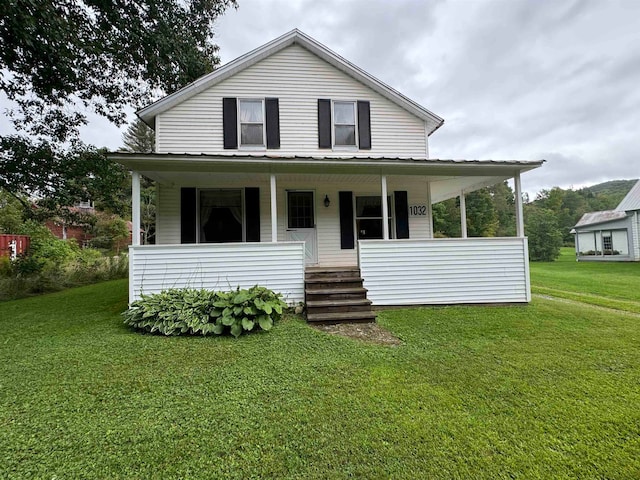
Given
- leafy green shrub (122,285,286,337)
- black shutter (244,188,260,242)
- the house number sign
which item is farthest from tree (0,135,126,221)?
the house number sign

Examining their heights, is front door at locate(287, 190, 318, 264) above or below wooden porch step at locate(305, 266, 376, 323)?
above

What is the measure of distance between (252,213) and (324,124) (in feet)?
10.8

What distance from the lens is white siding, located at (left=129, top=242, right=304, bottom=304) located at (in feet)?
18.9

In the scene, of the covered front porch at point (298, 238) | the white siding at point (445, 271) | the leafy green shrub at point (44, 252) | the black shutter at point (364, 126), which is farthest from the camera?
the leafy green shrub at point (44, 252)

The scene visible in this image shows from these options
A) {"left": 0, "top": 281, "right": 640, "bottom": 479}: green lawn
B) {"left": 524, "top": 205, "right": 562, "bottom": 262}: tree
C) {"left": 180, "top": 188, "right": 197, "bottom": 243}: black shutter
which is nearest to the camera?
{"left": 0, "top": 281, "right": 640, "bottom": 479}: green lawn

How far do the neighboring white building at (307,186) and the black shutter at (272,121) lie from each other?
0.03m

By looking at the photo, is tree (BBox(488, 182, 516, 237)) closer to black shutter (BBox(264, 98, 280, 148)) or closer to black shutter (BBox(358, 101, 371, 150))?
black shutter (BBox(358, 101, 371, 150))

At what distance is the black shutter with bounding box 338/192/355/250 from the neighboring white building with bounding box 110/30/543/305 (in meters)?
0.03

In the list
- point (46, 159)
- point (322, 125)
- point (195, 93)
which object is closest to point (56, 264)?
point (46, 159)

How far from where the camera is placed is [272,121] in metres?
7.98

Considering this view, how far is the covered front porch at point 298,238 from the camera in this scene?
231 inches

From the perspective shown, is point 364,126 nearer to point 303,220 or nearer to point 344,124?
point 344,124

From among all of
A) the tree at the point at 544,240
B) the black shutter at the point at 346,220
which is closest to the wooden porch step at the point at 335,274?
the black shutter at the point at 346,220

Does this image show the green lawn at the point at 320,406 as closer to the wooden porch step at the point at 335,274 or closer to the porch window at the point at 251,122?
the wooden porch step at the point at 335,274
